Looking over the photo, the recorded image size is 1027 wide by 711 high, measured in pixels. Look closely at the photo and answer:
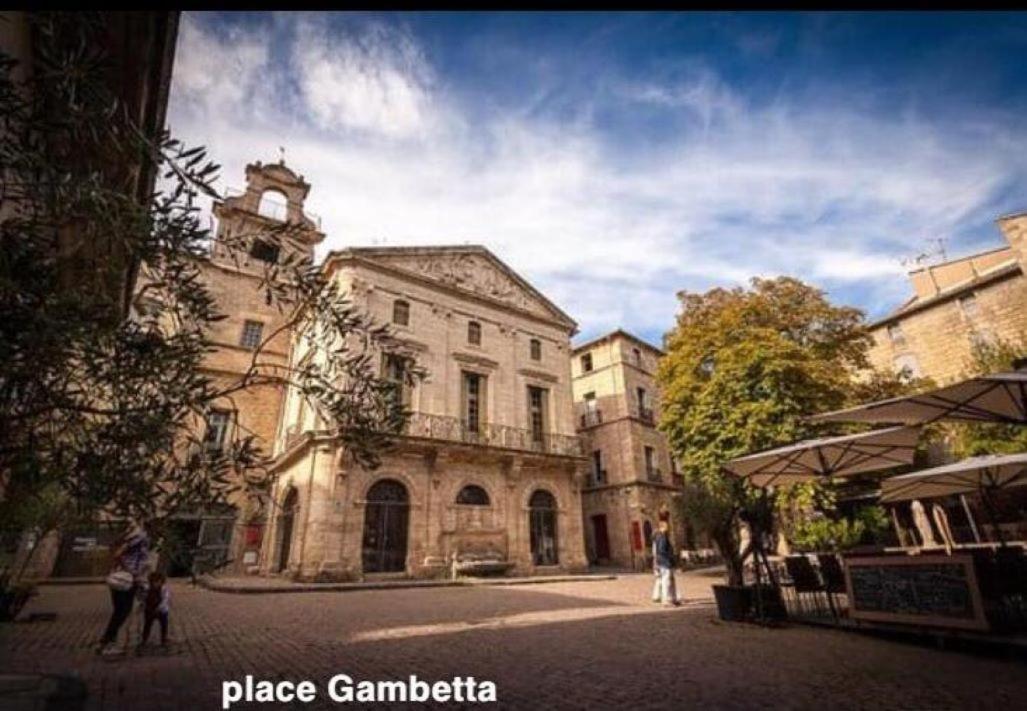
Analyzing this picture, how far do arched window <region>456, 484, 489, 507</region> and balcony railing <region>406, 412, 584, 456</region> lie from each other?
66.4 inches

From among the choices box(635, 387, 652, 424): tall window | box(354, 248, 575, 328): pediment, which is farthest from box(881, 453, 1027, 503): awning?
box(635, 387, 652, 424): tall window

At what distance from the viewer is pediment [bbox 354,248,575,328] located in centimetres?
2058

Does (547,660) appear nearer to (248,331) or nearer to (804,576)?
(804,576)

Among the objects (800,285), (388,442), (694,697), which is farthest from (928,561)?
(800,285)

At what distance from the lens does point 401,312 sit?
65.3 ft

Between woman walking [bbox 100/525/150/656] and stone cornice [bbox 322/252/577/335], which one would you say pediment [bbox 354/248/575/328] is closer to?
stone cornice [bbox 322/252/577/335]

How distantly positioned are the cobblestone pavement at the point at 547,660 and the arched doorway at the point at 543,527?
36.5ft

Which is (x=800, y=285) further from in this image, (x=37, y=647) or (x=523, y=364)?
(x=37, y=647)

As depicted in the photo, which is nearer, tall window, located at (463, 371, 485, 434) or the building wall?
the building wall

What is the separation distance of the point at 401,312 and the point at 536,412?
7.28 m

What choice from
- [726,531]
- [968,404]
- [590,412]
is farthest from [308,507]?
[590,412]

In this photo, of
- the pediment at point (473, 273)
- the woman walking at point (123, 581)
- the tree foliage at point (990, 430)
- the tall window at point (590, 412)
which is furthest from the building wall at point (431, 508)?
the tree foliage at point (990, 430)

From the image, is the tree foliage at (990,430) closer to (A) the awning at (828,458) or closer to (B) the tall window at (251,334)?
(A) the awning at (828,458)

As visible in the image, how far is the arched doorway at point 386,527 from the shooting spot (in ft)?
54.3
